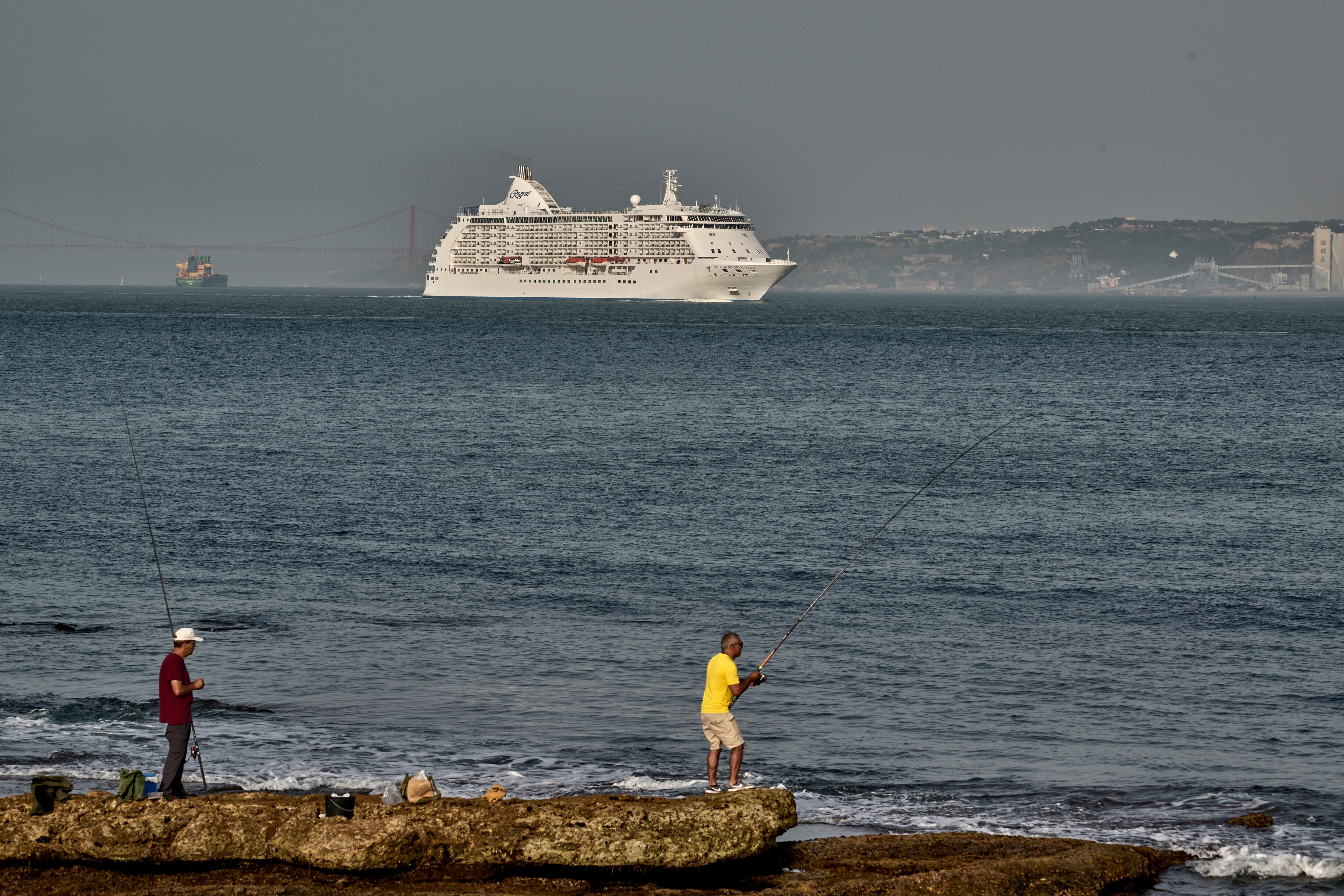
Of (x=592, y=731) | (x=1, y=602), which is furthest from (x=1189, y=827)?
(x=1, y=602)

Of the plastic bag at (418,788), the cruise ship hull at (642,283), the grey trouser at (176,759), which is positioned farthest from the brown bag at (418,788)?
the cruise ship hull at (642,283)

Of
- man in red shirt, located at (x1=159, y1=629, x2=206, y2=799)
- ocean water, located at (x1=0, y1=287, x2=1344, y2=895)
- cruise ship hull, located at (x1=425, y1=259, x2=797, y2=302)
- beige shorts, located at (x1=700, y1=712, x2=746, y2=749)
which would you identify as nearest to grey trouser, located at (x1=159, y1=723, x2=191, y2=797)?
man in red shirt, located at (x1=159, y1=629, x2=206, y2=799)

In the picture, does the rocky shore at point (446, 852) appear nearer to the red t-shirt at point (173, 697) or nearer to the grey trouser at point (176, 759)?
the grey trouser at point (176, 759)

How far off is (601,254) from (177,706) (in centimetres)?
12695

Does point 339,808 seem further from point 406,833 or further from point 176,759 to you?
point 176,759

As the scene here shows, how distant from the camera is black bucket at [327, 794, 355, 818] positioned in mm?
6840

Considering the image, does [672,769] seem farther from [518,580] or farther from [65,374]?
[65,374]

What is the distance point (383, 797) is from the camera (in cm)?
720

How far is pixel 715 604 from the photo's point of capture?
50.9 feet

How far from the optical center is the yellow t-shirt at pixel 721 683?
27.4ft

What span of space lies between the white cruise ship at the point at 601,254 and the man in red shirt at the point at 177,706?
4646 inches

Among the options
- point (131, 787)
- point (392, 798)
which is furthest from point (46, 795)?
point (392, 798)

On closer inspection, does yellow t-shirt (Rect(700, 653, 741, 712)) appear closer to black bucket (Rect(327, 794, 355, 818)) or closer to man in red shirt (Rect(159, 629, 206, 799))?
black bucket (Rect(327, 794, 355, 818))

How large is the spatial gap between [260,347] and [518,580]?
183 feet
